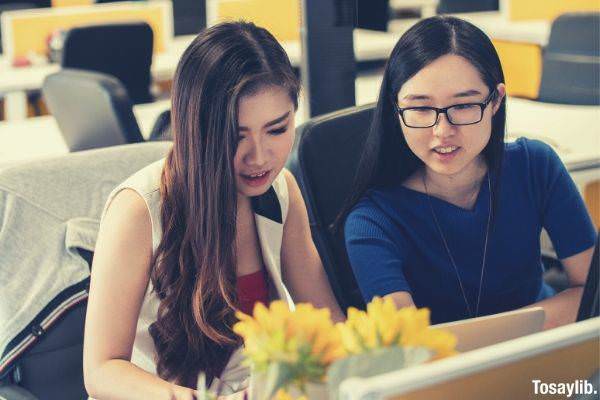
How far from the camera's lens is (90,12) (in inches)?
197

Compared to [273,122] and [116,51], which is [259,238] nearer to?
[273,122]

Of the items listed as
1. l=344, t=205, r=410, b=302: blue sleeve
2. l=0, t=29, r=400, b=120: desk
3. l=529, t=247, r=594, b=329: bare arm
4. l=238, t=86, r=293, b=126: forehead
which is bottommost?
l=0, t=29, r=400, b=120: desk

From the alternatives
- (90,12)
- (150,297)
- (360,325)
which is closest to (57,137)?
(150,297)

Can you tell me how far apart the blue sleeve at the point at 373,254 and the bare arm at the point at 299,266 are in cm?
7

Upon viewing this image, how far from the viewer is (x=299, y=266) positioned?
59.1 inches

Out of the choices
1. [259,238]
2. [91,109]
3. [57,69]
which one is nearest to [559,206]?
[259,238]

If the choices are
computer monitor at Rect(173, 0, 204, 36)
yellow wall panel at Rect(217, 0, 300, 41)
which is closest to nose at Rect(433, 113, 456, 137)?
yellow wall panel at Rect(217, 0, 300, 41)

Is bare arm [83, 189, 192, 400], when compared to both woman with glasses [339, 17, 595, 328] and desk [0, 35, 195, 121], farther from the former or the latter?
desk [0, 35, 195, 121]

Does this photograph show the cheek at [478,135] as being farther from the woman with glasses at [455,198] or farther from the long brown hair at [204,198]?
the long brown hair at [204,198]

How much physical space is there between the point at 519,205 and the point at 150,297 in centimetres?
63

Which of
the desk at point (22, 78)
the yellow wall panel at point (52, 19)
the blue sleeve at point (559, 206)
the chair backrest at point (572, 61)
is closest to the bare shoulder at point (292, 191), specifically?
the blue sleeve at point (559, 206)

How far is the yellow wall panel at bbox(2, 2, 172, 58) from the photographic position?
15.8 ft

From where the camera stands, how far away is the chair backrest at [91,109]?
223 centimetres

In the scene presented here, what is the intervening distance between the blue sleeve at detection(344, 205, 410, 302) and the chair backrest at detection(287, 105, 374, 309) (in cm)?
16
